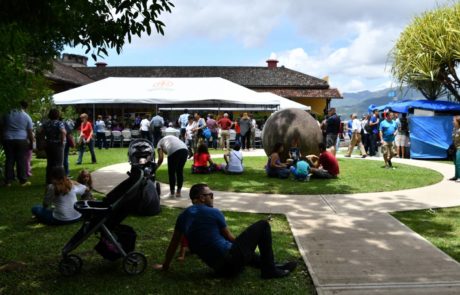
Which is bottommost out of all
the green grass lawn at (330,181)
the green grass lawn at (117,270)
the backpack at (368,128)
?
the green grass lawn at (117,270)

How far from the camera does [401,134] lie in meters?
18.3

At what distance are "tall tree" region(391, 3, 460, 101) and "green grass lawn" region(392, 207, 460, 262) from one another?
520 inches

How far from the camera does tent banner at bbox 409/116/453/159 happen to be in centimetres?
1775

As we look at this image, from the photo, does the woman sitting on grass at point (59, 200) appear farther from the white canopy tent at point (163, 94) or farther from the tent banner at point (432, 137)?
the white canopy tent at point (163, 94)

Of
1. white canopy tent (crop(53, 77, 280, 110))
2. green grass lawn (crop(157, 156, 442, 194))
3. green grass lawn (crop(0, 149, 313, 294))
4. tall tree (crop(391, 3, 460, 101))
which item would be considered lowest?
green grass lawn (crop(0, 149, 313, 294))

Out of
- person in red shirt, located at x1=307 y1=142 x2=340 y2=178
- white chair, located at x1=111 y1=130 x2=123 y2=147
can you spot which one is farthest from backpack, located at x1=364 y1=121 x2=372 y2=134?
white chair, located at x1=111 y1=130 x2=123 y2=147

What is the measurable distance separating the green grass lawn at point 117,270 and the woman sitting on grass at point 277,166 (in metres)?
4.29

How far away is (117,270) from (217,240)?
4.08 feet

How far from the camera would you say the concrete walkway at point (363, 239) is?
4492 mm

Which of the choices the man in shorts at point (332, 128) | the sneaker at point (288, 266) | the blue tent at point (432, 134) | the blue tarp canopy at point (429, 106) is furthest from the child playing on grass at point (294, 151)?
the blue tarp canopy at point (429, 106)

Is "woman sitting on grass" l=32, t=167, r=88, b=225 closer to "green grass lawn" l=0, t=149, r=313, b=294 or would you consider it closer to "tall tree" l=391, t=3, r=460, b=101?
"green grass lawn" l=0, t=149, r=313, b=294

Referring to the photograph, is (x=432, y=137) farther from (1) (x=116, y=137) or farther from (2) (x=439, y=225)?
(1) (x=116, y=137)

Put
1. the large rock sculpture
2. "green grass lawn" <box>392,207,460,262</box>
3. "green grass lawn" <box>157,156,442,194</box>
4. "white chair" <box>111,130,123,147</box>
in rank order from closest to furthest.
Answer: "green grass lawn" <box>392,207,460,262</box> < "green grass lawn" <box>157,156,442,194</box> < the large rock sculpture < "white chair" <box>111,130,123,147</box>

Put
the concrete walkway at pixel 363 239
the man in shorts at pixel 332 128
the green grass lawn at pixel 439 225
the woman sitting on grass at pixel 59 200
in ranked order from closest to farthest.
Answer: the concrete walkway at pixel 363 239 < the green grass lawn at pixel 439 225 < the woman sitting on grass at pixel 59 200 < the man in shorts at pixel 332 128
